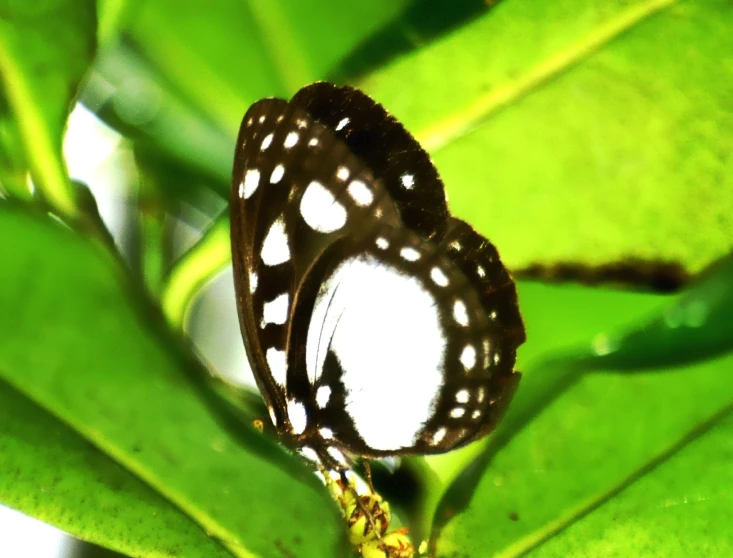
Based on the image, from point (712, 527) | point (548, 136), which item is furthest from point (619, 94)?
point (712, 527)

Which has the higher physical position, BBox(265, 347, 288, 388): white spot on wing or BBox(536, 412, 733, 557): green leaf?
BBox(265, 347, 288, 388): white spot on wing

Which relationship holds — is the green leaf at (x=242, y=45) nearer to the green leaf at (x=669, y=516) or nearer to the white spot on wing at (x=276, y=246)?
the white spot on wing at (x=276, y=246)

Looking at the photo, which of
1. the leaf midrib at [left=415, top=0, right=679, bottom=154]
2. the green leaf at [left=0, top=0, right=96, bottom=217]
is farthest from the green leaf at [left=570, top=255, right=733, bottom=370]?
the green leaf at [left=0, top=0, right=96, bottom=217]

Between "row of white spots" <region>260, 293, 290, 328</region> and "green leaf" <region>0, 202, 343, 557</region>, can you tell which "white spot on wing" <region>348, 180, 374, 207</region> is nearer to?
"row of white spots" <region>260, 293, 290, 328</region>

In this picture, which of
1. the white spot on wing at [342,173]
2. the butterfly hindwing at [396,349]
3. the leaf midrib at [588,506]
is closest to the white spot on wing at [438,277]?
the butterfly hindwing at [396,349]

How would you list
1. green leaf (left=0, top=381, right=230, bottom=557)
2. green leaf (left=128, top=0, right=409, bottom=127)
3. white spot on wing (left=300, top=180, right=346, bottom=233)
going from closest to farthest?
green leaf (left=0, top=381, right=230, bottom=557)
white spot on wing (left=300, top=180, right=346, bottom=233)
green leaf (left=128, top=0, right=409, bottom=127)

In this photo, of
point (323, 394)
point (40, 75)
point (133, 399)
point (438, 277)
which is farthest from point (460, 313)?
point (40, 75)

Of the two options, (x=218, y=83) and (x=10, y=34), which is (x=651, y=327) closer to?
(x=218, y=83)

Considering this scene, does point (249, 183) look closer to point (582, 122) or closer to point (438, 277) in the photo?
point (438, 277)
